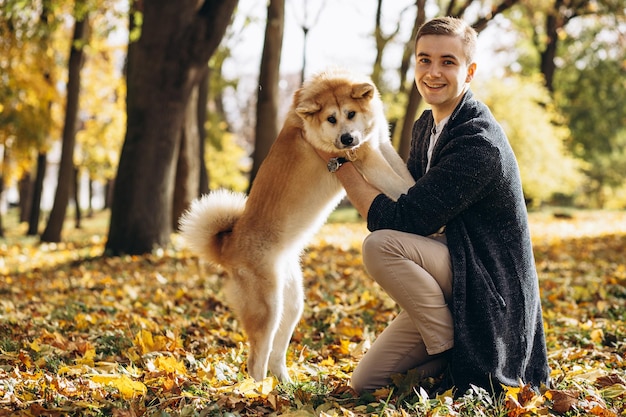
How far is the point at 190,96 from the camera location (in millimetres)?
9102

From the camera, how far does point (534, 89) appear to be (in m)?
20.4

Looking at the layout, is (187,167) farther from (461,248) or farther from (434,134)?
(461,248)

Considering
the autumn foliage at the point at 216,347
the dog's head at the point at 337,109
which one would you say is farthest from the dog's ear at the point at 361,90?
the autumn foliage at the point at 216,347

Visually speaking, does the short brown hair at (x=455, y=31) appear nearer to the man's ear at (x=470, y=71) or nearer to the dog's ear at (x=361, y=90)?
the man's ear at (x=470, y=71)

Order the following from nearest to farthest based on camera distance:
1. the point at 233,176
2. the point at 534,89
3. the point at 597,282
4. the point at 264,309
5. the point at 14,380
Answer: the point at 14,380 → the point at 264,309 → the point at 597,282 → the point at 534,89 → the point at 233,176

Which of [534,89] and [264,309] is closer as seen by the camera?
[264,309]

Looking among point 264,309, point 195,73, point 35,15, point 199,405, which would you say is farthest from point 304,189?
point 35,15

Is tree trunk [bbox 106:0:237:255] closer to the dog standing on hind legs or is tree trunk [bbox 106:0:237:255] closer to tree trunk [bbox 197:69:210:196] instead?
tree trunk [bbox 197:69:210:196]

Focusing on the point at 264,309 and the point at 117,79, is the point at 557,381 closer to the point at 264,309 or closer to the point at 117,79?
the point at 264,309

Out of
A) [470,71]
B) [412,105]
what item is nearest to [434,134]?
[470,71]

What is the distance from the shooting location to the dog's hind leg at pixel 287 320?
12.1 feet

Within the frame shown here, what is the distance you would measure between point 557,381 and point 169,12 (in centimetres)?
695

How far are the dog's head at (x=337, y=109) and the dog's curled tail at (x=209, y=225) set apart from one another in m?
0.66

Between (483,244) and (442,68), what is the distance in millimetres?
898
